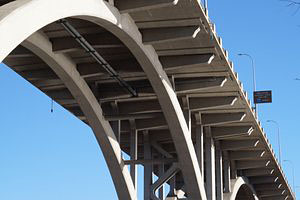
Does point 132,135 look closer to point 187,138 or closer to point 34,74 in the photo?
point 187,138

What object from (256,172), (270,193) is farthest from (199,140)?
(270,193)

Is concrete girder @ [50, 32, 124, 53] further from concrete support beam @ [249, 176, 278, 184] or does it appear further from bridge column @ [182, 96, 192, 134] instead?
concrete support beam @ [249, 176, 278, 184]

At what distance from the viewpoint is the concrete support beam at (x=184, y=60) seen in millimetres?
31031

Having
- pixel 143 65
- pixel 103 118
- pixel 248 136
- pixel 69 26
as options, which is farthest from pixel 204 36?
pixel 248 136

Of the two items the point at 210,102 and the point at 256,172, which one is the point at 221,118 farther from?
the point at 256,172

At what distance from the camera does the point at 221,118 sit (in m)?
40.2

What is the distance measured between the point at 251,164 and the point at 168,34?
27.1 m

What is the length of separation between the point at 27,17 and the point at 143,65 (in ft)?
38.5

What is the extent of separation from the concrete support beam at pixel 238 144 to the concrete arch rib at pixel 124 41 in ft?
31.7

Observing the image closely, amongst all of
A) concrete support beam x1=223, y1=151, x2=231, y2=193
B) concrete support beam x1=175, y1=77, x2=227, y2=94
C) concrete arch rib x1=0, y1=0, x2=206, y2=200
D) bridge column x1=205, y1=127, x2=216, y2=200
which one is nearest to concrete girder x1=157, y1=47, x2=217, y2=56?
concrete arch rib x1=0, y1=0, x2=206, y2=200

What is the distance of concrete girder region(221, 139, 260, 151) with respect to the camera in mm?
46906

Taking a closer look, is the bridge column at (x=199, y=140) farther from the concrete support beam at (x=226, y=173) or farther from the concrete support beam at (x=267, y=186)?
the concrete support beam at (x=267, y=186)

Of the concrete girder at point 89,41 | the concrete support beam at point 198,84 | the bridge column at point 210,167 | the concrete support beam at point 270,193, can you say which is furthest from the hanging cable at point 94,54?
the concrete support beam at point 270,193

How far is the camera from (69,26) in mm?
27000
